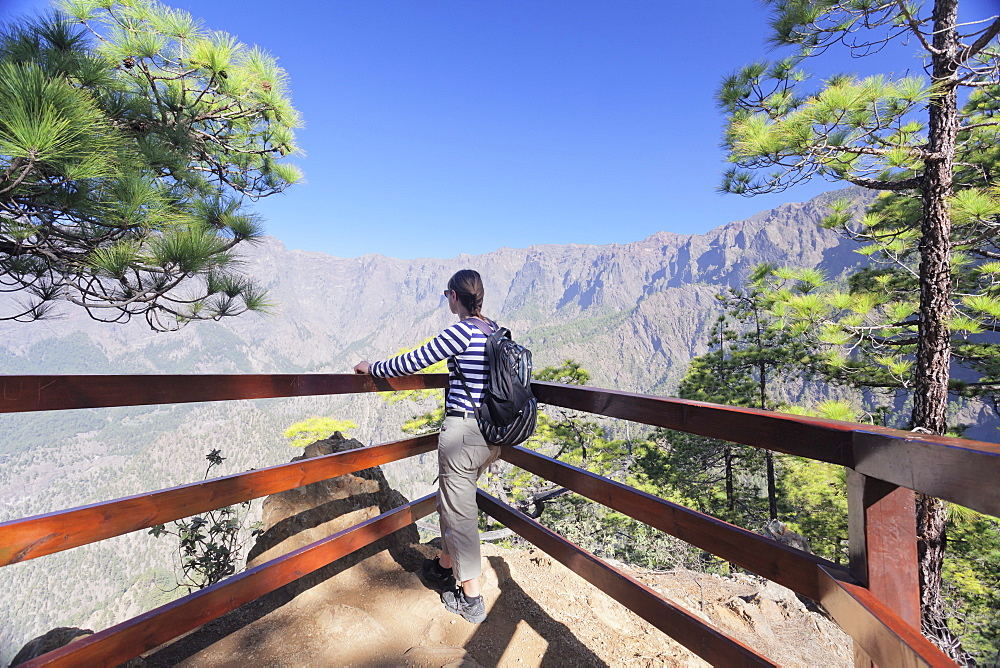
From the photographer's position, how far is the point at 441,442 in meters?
1.95

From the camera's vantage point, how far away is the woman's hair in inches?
82.0

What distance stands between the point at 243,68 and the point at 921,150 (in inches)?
294

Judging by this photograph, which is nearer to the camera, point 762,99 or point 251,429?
point 762,99

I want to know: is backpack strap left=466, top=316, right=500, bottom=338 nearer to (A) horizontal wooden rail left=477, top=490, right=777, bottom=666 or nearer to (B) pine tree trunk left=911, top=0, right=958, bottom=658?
(A) horizontal wooden rail left=477, top=490, right=777, bottom=666

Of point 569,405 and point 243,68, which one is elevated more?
point 243,68

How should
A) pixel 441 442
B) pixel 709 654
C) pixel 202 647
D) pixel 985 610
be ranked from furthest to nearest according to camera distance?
pixel 985 610 → pixel 441 442 → pixel 202 647 → pixel 709 654

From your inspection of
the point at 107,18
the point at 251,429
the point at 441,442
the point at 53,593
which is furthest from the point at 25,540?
the point at 251,429

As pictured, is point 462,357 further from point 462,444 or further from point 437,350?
point 462,444

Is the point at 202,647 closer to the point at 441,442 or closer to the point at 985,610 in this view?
the point at 441,442

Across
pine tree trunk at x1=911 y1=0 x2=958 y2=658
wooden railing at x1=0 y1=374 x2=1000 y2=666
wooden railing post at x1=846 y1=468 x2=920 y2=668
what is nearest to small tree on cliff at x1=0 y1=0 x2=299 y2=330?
wooden railing at x1=0 y1=374 x2=1000 y2=666

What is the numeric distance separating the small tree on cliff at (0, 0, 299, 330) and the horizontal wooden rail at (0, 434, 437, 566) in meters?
2.06

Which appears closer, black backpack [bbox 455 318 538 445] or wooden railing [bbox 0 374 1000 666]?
wooden railing [bbox 0 374 1000 666]

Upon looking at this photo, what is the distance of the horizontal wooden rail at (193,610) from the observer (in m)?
1.18

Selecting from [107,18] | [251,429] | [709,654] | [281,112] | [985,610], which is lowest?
[251,429]
